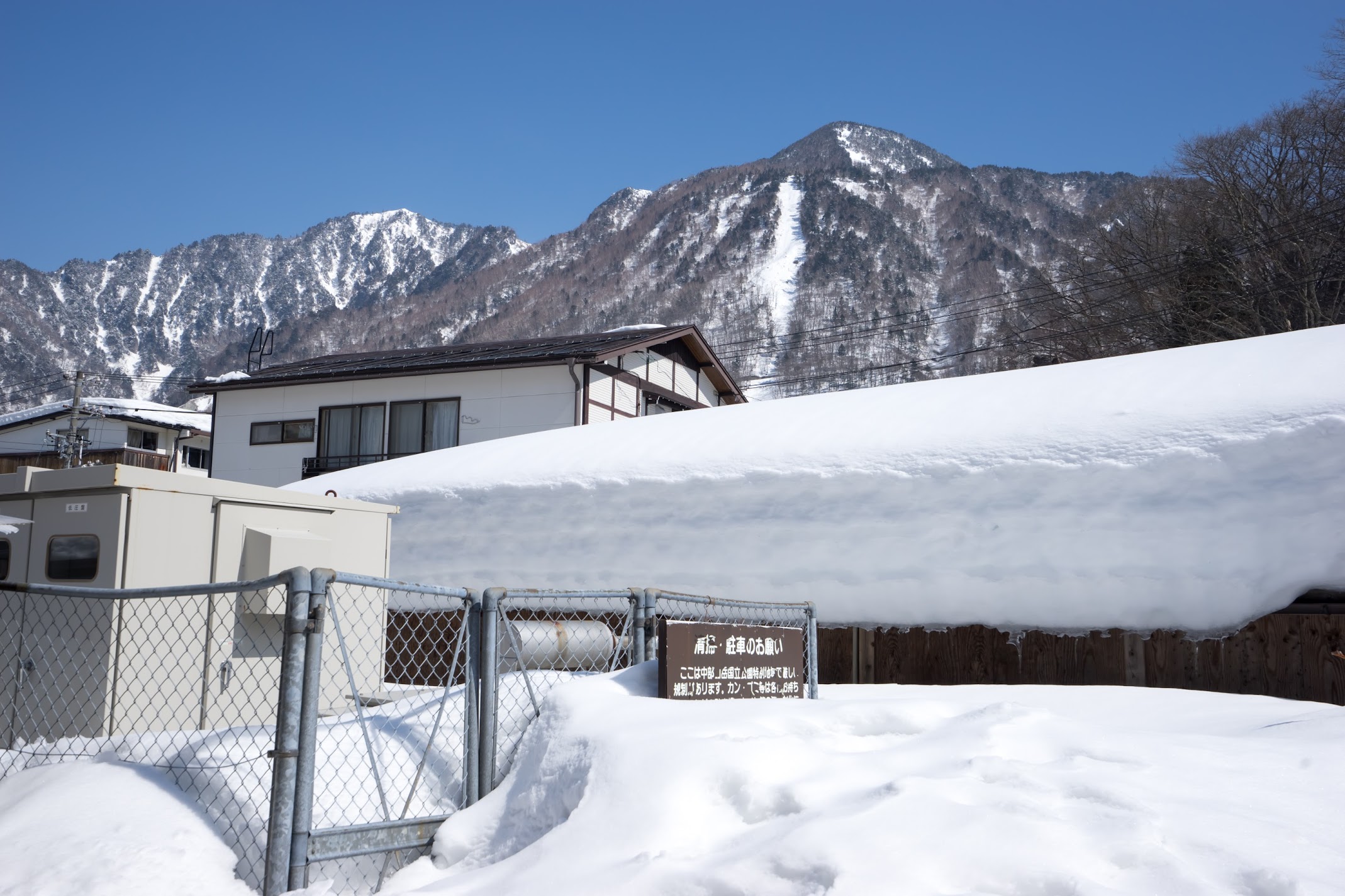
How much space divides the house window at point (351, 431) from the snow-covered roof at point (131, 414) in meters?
19.4

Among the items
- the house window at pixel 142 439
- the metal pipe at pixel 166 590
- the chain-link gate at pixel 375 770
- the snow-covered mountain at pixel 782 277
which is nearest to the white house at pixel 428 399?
the house window at pixel 142 439

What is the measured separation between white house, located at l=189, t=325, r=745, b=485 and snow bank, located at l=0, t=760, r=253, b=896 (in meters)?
18.2

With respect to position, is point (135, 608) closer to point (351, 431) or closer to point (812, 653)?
point (812, 653)

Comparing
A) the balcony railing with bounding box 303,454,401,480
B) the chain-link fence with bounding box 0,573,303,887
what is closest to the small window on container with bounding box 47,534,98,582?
the chain-link fence with bounding box 0,573,303,887

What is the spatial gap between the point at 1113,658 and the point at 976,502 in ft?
6.65

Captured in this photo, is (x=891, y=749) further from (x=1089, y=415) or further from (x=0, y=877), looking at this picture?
(x=1089, y=415)

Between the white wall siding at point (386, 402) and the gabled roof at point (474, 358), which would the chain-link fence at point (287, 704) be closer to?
the white wall siding at point (386, 402)

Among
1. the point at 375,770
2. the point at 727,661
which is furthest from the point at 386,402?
the point at 375,770

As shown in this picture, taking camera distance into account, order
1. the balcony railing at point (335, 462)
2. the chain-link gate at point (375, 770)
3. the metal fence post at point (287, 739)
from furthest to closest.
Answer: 1. the balcony railing at point (335, 462)
2. the chain-link gate at point (375, 770)
3. the metal fence post at point (287, 739)

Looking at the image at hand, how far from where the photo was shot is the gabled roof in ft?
75.2

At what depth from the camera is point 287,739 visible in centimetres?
391

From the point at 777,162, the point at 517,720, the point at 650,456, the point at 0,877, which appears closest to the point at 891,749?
the point at 517,720

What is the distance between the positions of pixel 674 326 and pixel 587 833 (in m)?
23.1

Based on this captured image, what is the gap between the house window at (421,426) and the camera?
23.4 m
